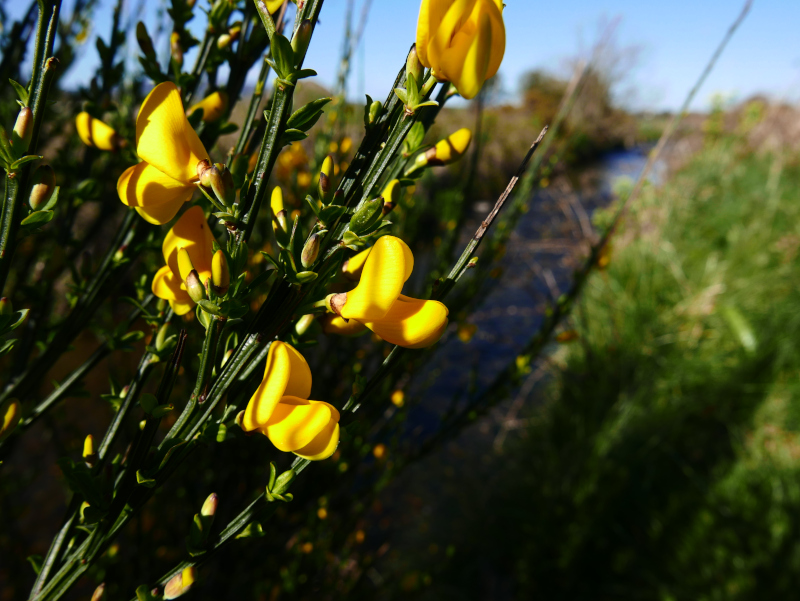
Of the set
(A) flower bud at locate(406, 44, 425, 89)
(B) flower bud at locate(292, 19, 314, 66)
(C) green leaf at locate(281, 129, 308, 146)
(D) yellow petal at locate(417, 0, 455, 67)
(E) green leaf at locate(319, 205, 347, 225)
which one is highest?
(D) yellow petal at locate(417, 0, 455, 67)

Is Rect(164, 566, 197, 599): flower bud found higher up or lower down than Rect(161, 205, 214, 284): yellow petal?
lower down

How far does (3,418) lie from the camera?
1.11 ft

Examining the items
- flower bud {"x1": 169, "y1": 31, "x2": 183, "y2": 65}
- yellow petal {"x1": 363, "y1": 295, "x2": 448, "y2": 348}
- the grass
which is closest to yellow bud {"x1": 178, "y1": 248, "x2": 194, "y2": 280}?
yellow petal {"x1": 363, "y1": 295, "x2": 448, "y2": 348}

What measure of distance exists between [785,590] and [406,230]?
4.90 ft

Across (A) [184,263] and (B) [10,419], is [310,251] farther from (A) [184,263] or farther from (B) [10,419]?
(B) [10,419]

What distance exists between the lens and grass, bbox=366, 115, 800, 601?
1.52 metres

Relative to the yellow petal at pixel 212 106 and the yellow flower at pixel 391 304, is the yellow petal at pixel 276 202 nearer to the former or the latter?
the yellow flower at pixel 391 304

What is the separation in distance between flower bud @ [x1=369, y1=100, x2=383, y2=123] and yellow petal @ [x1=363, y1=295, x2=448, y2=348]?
4.8 inches

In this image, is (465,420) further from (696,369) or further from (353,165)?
(696,369)

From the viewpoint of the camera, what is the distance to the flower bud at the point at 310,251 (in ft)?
0.80

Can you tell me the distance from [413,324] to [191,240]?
0.15m

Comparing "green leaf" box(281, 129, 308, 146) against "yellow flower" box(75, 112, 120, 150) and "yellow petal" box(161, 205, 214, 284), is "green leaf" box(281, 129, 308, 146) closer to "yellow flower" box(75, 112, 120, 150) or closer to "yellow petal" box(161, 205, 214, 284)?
"yellow petal" box(161, 205, 214, 284)

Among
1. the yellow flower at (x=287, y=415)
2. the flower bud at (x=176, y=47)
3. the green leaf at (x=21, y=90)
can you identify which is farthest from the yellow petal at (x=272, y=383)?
the flower bud at (x=176, y=47)

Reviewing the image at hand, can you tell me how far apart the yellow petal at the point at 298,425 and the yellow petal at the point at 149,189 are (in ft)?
0.47
